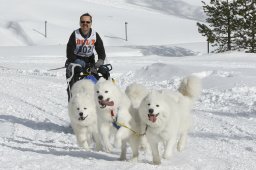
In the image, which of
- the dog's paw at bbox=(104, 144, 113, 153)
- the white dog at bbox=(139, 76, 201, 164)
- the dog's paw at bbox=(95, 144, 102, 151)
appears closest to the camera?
the white dog at bbox=(139, 76, 201, 164)

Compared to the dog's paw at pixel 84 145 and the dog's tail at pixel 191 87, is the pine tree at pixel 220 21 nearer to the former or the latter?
the dog's tail at pixel 191 87

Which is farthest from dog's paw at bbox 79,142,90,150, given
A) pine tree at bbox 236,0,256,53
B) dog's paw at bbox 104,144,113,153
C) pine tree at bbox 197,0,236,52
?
pine tree at bbox 236,0,256,53

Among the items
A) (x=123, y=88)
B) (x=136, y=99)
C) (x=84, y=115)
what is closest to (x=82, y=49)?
(x=84, y=115)

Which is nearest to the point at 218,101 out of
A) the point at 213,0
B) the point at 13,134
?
the point at 13,134

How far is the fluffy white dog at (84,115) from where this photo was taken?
257 inches

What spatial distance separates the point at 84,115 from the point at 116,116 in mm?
980

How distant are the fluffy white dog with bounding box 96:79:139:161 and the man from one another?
1676 millimetres

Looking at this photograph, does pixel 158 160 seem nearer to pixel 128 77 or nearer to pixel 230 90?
pixel 230 90

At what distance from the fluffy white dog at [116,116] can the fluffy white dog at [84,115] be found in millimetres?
743

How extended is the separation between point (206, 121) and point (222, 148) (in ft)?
7.23

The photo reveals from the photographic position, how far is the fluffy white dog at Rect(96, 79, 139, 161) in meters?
5.55

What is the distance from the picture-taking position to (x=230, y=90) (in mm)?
12312

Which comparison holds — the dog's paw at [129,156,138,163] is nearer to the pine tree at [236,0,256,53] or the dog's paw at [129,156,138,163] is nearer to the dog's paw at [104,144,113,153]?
the dog's paw at [104,144,113,153]

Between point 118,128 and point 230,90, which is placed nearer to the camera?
point 118,128
